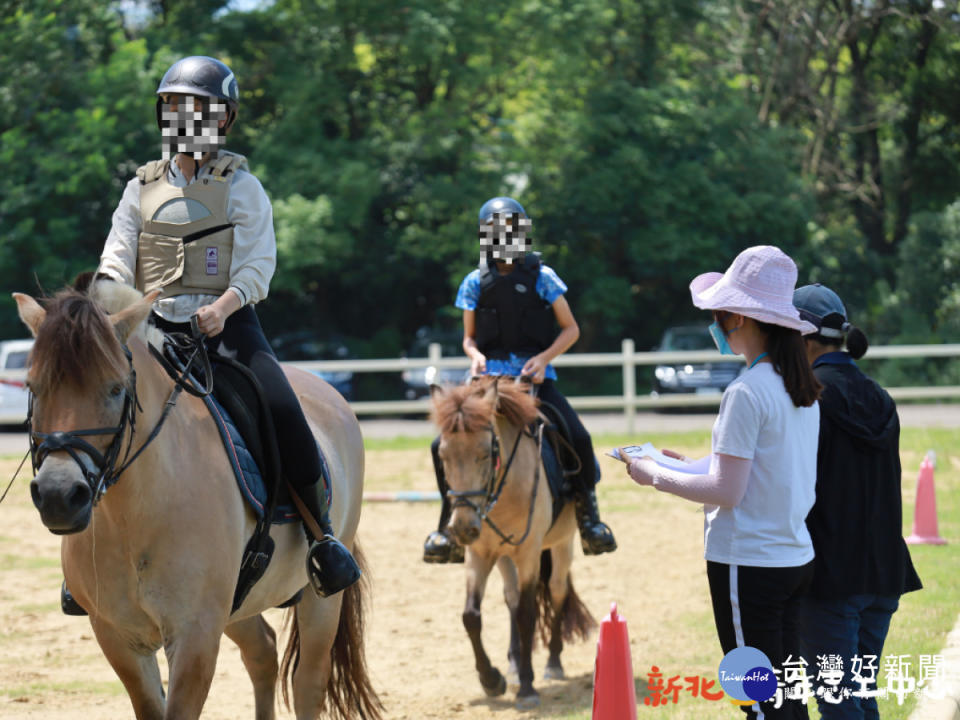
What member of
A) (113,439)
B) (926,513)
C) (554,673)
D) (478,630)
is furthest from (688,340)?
(113,439)

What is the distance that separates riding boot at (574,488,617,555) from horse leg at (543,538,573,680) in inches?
6.5

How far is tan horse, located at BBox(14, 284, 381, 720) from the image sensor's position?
3.52 m

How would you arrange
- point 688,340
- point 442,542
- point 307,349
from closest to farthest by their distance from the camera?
point 442,542
point 688,340
point 307,349

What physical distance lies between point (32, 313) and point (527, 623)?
403cm

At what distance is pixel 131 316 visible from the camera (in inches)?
149

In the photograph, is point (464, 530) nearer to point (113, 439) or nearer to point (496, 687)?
point (496, 687)

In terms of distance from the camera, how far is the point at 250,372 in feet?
15.4

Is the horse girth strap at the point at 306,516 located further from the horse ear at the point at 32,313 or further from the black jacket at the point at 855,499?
the black jacket at the point at 855,499

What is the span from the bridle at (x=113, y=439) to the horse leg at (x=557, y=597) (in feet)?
12.2

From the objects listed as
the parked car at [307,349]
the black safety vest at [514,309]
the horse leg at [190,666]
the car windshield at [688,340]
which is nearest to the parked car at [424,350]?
the parked car at [307,349]

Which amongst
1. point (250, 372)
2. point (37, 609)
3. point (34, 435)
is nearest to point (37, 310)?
point (34, 435)

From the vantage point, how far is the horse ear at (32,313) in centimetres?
365

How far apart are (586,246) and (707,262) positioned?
317 centimetres

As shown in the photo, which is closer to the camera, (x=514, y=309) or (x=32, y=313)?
(x=32, y=313)
